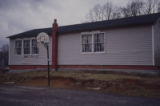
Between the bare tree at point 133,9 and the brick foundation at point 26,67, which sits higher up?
the bare tree at point 133,9

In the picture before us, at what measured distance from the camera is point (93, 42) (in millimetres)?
14016

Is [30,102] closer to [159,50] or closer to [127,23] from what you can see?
[127,23]

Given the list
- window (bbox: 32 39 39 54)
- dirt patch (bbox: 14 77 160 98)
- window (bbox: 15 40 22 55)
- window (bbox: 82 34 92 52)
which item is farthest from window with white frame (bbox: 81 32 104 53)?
window (bbox: 15 40 22 55)

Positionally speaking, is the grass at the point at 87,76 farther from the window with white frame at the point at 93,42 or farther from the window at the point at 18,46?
the window at the point at 18,46

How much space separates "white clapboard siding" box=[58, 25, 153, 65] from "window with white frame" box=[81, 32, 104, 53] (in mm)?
377

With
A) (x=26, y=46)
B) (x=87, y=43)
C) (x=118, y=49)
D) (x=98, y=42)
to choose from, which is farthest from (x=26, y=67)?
(x=118, y=49)

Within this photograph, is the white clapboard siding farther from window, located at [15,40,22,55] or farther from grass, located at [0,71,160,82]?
window, located at [15,40,22,55]

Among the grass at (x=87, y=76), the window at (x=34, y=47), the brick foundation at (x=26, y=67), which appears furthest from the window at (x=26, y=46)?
the grass at (x=87, y=76)

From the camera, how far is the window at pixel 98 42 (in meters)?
13.8

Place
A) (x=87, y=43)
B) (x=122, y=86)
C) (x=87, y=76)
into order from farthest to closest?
(x=87, y=43) < (x=87, y=76) < (x=122, y=86)

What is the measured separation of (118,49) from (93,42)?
2.19 m

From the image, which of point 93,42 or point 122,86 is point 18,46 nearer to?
point 93,42

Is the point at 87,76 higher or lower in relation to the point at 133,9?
lower

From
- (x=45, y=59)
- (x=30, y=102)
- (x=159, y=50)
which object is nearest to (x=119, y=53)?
(x=159, y=50)
